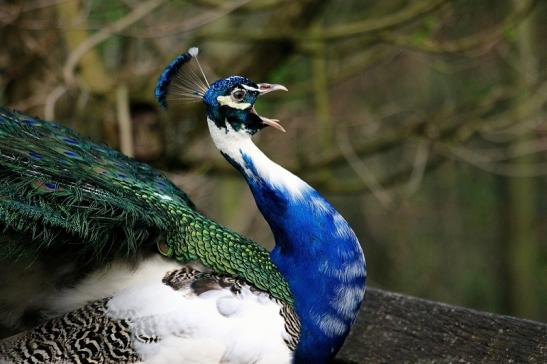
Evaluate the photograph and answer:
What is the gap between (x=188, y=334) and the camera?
1992 millimetres

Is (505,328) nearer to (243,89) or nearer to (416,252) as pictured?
(243,89)

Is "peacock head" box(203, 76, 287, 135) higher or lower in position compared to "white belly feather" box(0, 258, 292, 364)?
higher

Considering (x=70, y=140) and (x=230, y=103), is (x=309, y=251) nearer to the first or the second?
(x=230, y=103)

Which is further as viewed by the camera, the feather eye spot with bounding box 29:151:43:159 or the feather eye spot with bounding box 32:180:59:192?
the feather eye spot with bounding box 29:151:43:159

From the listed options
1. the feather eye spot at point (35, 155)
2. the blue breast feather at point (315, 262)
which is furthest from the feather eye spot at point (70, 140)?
the blue breast feather at point (315, 262)

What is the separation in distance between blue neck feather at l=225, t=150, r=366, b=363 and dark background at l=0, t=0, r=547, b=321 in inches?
47.4

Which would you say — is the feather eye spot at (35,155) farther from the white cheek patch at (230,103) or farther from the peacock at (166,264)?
the white cheek patch at (230,103)

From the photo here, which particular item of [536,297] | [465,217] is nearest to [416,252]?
[465,217]

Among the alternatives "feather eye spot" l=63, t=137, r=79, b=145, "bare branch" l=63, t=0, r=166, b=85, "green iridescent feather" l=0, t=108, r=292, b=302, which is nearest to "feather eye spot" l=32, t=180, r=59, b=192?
"green iridescent feather" l=0, t=108, r=292, b=302

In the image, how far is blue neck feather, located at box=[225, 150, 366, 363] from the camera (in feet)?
7.14

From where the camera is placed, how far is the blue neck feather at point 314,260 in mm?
2176

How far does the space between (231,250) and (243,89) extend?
1.39 feet

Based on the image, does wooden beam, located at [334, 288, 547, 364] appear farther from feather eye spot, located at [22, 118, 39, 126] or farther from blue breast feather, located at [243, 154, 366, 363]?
feather eye spot, located at [22, 118, 39, 126]

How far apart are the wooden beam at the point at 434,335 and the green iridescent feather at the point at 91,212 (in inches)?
12.7
